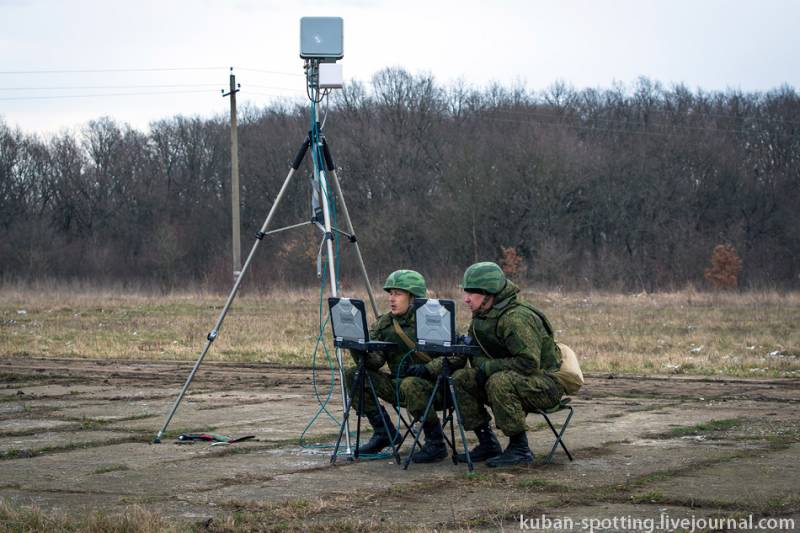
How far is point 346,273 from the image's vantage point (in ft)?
180

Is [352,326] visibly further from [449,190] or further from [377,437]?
[449,190]

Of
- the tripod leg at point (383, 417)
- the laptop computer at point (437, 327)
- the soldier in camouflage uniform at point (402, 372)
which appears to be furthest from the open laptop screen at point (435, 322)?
the tripod leg at point (383, 417)

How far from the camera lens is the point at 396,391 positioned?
10.4 meters

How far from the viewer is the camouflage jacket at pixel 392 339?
10.3 meters

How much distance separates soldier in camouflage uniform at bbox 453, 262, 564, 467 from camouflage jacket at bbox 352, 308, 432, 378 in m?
0.68

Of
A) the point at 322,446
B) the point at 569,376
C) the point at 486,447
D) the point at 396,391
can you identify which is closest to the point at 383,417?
the point at 396,391

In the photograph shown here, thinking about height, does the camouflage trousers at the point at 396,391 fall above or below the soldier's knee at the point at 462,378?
below

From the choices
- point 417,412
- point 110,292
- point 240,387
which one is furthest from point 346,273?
point 417,412

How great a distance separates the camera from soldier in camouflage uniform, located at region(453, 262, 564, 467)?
948 cm

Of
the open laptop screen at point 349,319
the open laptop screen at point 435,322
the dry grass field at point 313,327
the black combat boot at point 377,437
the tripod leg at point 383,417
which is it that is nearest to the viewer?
the open laptop screen at point 435,322

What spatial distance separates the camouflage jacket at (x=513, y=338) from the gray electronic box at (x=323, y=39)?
3232 millimetres

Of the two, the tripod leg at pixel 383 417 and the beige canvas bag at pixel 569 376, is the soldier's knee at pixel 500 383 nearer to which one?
the beige canvas bag at pixel 569 376

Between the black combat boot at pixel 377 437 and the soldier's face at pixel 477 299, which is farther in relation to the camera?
the black combat boot at pixel 377 437

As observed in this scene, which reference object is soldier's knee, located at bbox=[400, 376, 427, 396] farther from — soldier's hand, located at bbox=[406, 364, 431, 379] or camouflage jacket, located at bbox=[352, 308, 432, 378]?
camouflage jacket, located at bbox=[352, 308, 432, 378]
